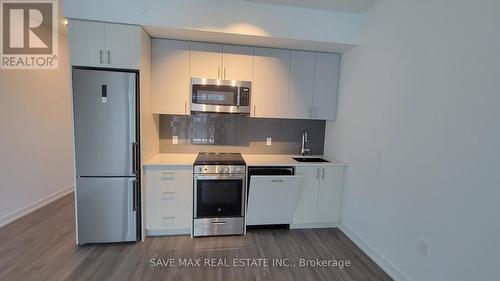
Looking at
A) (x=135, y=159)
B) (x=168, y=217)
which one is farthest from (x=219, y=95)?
(x=168, y=217)

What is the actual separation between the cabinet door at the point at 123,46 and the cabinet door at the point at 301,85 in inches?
73.0

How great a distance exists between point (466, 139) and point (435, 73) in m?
0.57

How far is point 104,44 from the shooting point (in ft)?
7.62

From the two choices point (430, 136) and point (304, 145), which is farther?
point (304, 145)

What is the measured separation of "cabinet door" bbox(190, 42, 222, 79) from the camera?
2.83 m

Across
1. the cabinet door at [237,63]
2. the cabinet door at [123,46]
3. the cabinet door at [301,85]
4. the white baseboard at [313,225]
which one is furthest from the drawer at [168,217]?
the cabinet door at [301,85]

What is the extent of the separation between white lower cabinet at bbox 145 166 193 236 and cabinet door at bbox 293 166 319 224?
135cm

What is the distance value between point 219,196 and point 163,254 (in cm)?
82

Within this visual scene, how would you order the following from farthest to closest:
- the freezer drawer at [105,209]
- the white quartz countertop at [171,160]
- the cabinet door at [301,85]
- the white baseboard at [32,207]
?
1. the cabinet door at [301,85]
2. the white baseboard at [32,207]
3. the white quartz countertop at [171,160]
4. the freezer drawer at [105,209]

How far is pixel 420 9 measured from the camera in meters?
1.96

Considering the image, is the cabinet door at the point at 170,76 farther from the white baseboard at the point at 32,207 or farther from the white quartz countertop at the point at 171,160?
the white baseboard at the point at 32,207

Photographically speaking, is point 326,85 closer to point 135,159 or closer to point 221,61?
point 221,61

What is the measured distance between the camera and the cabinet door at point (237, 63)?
2.89 meters

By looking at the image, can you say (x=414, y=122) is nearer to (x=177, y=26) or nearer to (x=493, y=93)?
(x=493, y=93)
